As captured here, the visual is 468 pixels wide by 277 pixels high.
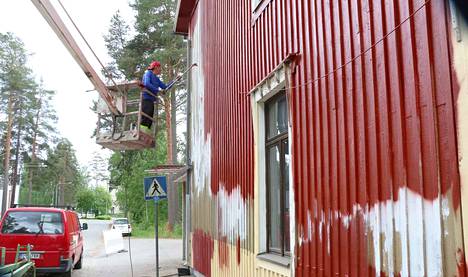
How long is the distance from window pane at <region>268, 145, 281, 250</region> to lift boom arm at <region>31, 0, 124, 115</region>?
6.61m

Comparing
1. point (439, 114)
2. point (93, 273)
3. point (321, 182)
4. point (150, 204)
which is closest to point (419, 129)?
point (439, 114)

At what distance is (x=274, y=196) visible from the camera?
668cm

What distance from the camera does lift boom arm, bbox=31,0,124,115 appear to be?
1093cm

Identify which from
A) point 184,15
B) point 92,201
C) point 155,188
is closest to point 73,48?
point 155,188

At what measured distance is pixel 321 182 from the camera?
497 cm

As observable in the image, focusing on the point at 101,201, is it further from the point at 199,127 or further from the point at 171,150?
the point at 199,127

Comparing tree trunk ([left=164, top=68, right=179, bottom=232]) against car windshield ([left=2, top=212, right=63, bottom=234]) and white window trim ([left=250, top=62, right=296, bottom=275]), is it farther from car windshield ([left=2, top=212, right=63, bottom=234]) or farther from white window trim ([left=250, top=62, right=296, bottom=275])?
white window trim ([left=250, top=62, right=296, bottom=275])

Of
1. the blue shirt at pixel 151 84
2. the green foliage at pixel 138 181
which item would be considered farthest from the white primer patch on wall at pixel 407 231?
the green foliage at pixel 138 181

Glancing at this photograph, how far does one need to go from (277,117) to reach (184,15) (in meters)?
9.38

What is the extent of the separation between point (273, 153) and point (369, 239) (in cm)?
289

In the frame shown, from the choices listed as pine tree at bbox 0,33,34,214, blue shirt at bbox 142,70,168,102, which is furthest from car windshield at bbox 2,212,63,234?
pine tree at bbox 0,33,34,214

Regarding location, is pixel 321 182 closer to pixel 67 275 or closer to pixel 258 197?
pixel 258 197

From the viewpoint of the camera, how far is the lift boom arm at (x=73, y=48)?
10.9 metres

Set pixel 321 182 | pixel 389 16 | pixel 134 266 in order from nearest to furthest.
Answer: pixel 389 16, pixel 321 182, pixel 134 266
